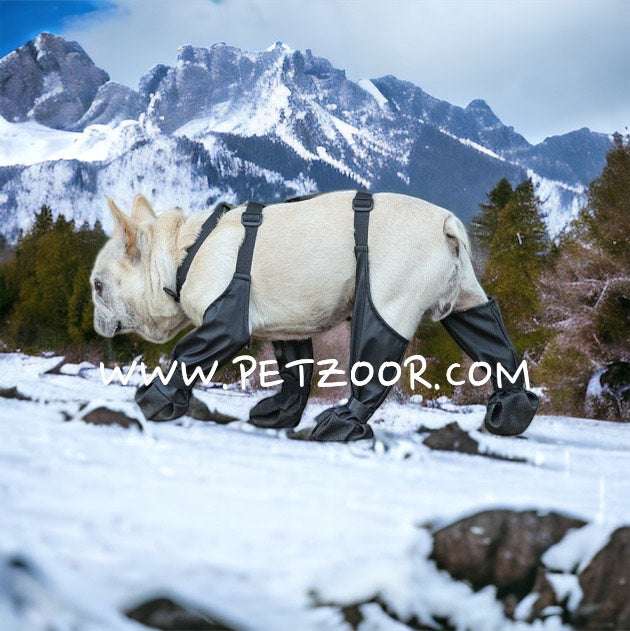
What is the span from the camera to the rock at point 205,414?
89.7 inches

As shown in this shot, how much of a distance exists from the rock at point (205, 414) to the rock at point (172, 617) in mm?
1479

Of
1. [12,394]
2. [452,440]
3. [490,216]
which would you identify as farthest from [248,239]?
[490,216]

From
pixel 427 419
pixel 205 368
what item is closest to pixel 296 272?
pixel 205 368

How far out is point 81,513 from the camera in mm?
932

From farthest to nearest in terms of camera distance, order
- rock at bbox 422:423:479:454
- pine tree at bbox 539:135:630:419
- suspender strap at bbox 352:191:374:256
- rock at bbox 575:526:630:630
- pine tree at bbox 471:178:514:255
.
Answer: pine tree at bbox 471:178:514:255, pine tree at bbox 539:135:630:419, suspender strap at bbox 352:191:374:256, rock at bbox 422:423:479:454, rock at bbox 575:526:630:630

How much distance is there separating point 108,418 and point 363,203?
0.93 meters

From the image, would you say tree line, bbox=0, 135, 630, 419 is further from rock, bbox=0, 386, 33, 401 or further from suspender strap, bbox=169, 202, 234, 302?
suspender strap, bbox=169, 202, 234, 302

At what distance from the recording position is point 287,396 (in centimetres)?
235

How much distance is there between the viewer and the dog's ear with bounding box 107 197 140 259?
208cm

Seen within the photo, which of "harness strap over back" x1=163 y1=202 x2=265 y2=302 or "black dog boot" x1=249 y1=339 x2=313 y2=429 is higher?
"harness strap over back" x1=163 y1=202 x2=265 y2=302

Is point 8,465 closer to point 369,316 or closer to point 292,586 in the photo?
point 292,586

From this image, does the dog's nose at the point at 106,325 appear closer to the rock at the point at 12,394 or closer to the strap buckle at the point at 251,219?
the rock at the point at 12,394

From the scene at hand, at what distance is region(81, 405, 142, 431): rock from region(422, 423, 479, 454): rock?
78 cm

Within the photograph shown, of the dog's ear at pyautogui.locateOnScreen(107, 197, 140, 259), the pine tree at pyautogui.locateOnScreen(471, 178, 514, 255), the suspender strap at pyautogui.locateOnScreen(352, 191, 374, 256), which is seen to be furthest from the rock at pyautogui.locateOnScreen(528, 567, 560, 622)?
the pine tree at pyautogui.locateOnScreen(471, 178, 514, 255)
